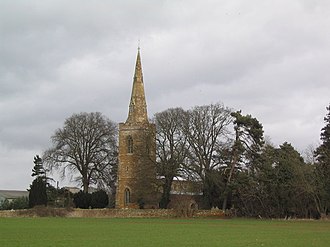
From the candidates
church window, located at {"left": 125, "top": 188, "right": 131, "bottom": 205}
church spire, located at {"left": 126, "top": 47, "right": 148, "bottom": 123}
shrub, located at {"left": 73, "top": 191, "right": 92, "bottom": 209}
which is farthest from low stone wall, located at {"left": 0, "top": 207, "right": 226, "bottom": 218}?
church spire, located at {"left": 126, "top": 47, "right": 148, "bottom": 123}

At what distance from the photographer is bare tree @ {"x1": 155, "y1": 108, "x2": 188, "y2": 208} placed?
63.5 m

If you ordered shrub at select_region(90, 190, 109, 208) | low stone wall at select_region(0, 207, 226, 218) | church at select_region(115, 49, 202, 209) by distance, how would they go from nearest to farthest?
low stone wall at select_region(0, 207, 226, 218) → church at select_region(115, 49, 202, 209) → shrub at select_region(90, 190, 109, 208)

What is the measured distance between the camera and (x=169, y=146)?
6500 cm

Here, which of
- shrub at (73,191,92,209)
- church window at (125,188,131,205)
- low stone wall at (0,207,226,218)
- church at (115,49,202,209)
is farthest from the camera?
church window at (125,188,131,205)

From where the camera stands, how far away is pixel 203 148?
63188 mm

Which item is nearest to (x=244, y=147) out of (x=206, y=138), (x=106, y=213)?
(x=206, y=138)

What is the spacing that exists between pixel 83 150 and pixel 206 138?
19.2 meters

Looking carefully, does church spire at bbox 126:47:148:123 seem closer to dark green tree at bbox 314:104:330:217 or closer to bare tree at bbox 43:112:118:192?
bare tree at bbox 43:112:118:192

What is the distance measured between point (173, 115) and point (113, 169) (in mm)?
16816

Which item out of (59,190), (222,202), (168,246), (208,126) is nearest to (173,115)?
(208,126)

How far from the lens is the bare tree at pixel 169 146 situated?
63.5m

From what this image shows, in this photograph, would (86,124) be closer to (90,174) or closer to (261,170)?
(90,174)

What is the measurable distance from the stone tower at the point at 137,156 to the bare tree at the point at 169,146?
40.2 inches

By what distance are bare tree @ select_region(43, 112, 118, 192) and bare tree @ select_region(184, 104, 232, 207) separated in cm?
1651
